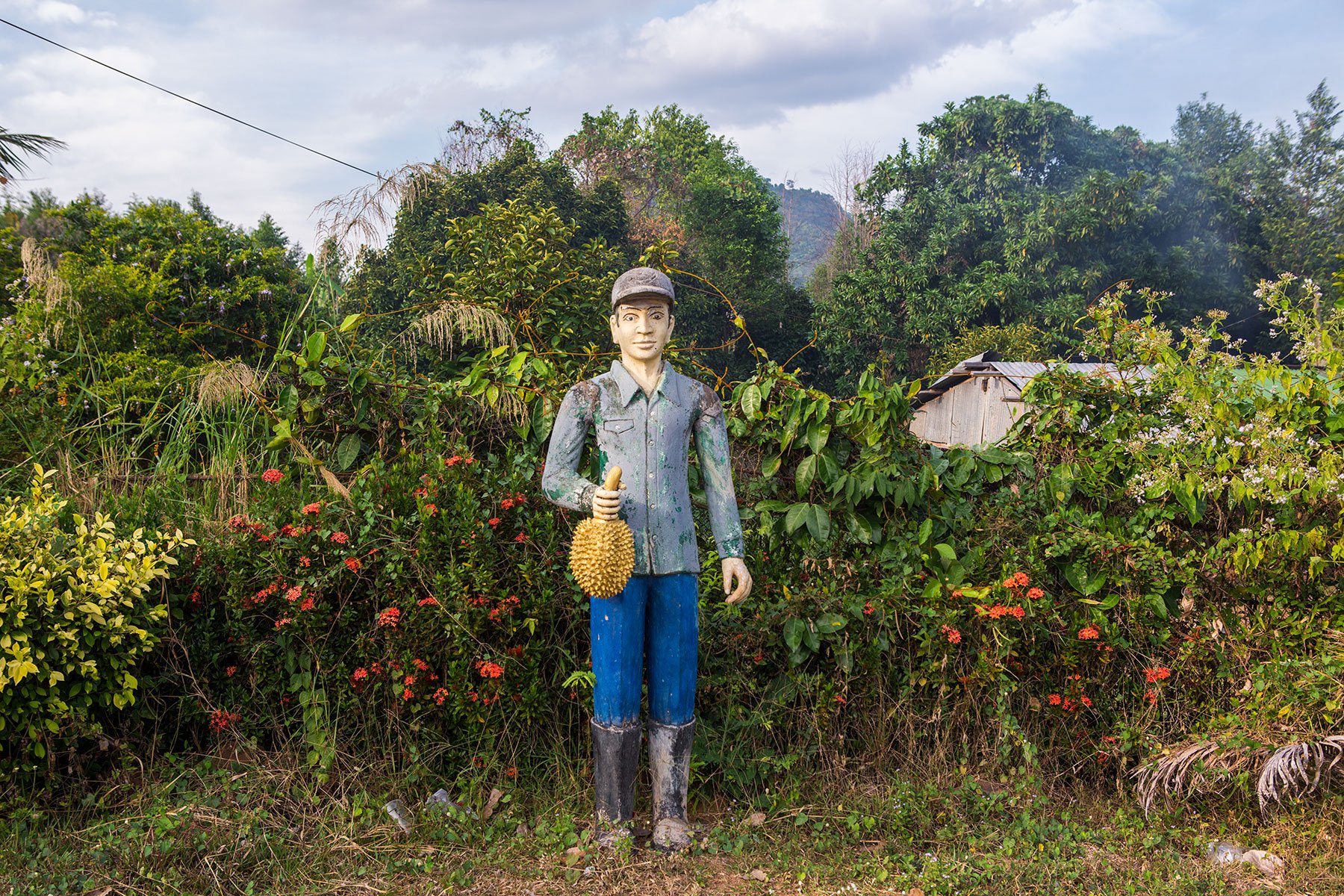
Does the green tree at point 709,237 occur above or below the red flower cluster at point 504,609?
above

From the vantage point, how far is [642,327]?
9.42 ft

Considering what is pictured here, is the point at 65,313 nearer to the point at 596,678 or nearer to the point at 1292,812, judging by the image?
the point at 596,678

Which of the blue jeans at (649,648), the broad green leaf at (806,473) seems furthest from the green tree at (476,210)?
the blue jeans at (649,648)

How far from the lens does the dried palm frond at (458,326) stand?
13.5ft

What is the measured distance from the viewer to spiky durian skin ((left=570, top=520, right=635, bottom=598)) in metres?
2.60

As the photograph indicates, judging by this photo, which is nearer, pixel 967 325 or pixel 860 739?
pixel 860 739

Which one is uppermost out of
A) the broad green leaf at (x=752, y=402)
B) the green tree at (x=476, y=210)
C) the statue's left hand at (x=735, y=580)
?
the green tree at (x=476, y=210)

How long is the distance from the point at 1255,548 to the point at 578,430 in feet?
8.26

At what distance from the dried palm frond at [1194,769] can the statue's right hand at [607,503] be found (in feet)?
7.11

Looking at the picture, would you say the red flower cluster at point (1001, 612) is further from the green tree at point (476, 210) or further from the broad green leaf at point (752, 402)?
the green tree at point (476, 210)

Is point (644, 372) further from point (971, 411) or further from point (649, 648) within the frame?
point (971, 411)

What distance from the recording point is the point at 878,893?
266 cm

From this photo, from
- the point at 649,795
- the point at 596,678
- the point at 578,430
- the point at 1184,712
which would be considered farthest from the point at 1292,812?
the point at 578,430

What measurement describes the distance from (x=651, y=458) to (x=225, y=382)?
7.06 ft
